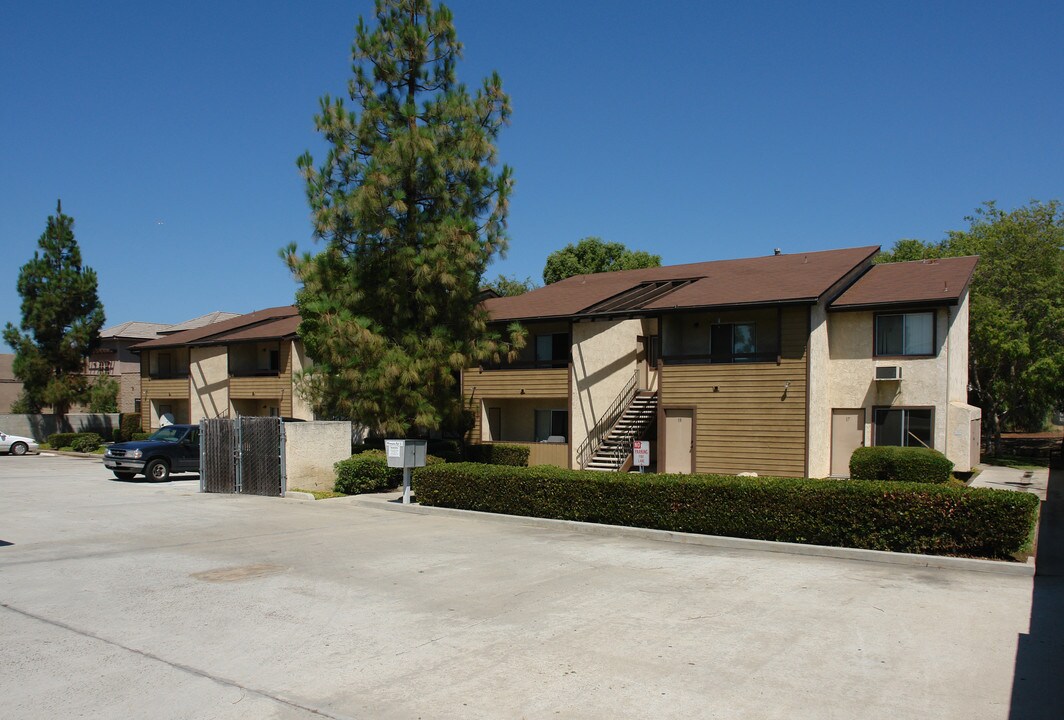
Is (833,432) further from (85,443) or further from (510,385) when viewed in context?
(85,443)

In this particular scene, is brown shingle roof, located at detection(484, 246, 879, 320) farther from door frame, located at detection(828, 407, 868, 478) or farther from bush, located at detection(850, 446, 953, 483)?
bush, located at detection(850, 446, 953, 483)

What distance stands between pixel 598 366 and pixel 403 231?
25.1ft

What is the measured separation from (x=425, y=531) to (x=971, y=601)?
8462mm

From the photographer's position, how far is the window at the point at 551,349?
26.8 metres

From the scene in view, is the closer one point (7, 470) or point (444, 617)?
point (444, 617)

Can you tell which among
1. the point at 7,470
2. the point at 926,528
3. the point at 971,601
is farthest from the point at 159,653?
the point at 7,470

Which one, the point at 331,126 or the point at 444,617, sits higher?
the point at 331,126

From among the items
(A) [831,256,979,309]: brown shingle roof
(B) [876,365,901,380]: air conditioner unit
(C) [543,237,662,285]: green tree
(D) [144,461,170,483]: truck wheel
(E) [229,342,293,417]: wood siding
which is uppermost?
(C) [543,237,662,285]: green tree

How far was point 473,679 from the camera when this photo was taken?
6566mm

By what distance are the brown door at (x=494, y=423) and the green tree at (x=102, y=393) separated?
23563 mm

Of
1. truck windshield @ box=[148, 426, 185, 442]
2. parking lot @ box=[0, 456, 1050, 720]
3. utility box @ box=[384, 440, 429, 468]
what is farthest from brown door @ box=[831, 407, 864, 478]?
truck windshield @ box=[148, 426, 185, 442]

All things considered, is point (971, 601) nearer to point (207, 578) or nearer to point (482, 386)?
point (207, 578)

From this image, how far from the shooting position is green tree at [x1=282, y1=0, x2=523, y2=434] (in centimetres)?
2036

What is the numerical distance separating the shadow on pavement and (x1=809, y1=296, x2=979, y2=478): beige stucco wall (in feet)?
29.0
